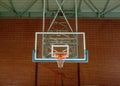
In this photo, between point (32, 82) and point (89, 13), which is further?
point (89, 13)

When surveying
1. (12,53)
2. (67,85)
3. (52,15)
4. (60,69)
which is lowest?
(67,85)

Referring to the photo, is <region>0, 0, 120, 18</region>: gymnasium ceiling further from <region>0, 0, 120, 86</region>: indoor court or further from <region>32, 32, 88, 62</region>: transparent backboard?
<region>32, 32, 88, 62</region>: transparent backboard

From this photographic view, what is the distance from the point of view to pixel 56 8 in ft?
43.4

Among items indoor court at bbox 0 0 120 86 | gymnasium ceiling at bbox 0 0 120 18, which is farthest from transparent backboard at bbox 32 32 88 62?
gymnasium ceiling at bbox 0 0 120 18

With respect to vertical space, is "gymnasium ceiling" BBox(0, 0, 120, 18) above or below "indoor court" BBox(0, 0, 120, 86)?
above

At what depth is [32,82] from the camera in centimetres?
1267

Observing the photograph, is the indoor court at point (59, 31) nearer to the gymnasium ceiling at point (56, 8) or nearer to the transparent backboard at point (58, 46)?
the gymnasium ceiling at point (56, 8)

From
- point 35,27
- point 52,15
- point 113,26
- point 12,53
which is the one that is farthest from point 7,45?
point 113,26

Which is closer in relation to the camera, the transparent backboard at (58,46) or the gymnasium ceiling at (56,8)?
the transparent backboard at (58,46)

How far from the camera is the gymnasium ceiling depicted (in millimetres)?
12789

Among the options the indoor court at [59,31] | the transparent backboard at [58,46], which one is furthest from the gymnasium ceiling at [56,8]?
the transparent backboard at [58,46]

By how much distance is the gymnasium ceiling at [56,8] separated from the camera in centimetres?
1279

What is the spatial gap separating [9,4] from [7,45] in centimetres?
215

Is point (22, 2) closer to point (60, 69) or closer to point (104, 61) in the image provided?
point (60, 69)
